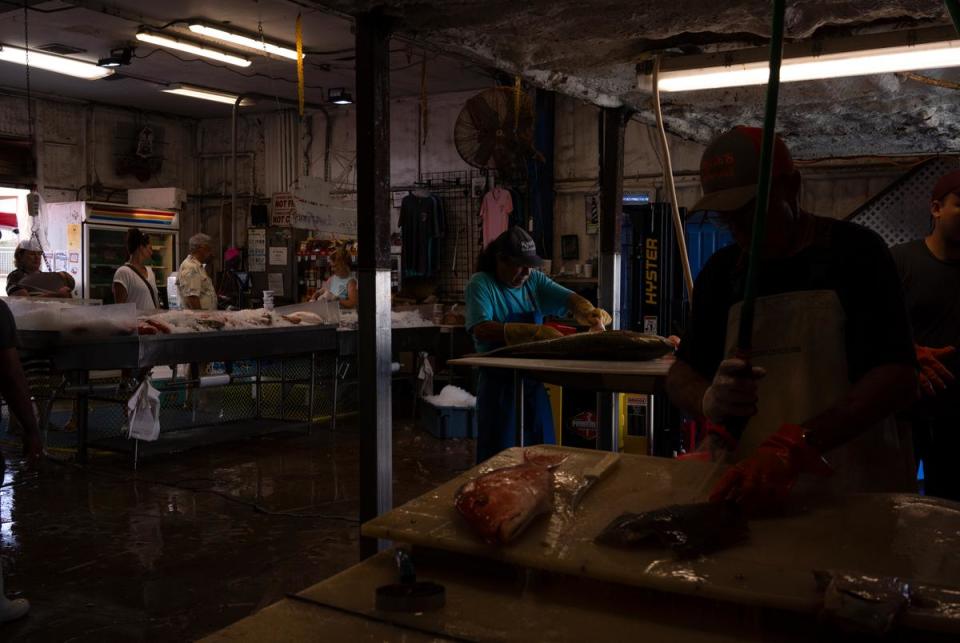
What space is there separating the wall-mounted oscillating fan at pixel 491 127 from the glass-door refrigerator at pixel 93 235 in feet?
28.4

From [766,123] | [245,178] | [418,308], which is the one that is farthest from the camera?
[245,178]

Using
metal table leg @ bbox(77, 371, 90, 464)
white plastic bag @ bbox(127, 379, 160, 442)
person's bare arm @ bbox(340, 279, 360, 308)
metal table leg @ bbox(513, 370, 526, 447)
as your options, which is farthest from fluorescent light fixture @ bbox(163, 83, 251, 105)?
metal table leg @ bbox(513, 370, 526, 447)

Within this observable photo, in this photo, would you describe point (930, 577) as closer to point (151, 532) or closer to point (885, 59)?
point (885, 59)

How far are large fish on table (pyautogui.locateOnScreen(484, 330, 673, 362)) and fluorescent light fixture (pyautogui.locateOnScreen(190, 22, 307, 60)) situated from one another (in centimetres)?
744

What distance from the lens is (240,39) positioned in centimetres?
1052

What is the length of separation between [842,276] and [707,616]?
1.26 metres

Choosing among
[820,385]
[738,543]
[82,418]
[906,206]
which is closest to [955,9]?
[738,543]

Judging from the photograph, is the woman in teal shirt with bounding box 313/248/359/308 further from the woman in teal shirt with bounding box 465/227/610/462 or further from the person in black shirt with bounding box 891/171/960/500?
the person in black shirt with bounding box 891/171/960/500

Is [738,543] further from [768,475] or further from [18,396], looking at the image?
[18,396]

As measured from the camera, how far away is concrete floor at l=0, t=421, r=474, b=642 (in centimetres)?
435

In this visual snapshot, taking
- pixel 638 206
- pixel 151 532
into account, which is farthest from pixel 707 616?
pixel 638 206

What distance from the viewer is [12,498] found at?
6551 millimetres

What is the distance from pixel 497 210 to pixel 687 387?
10891 millimetres

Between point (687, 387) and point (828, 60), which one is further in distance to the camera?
point (828, 60)
